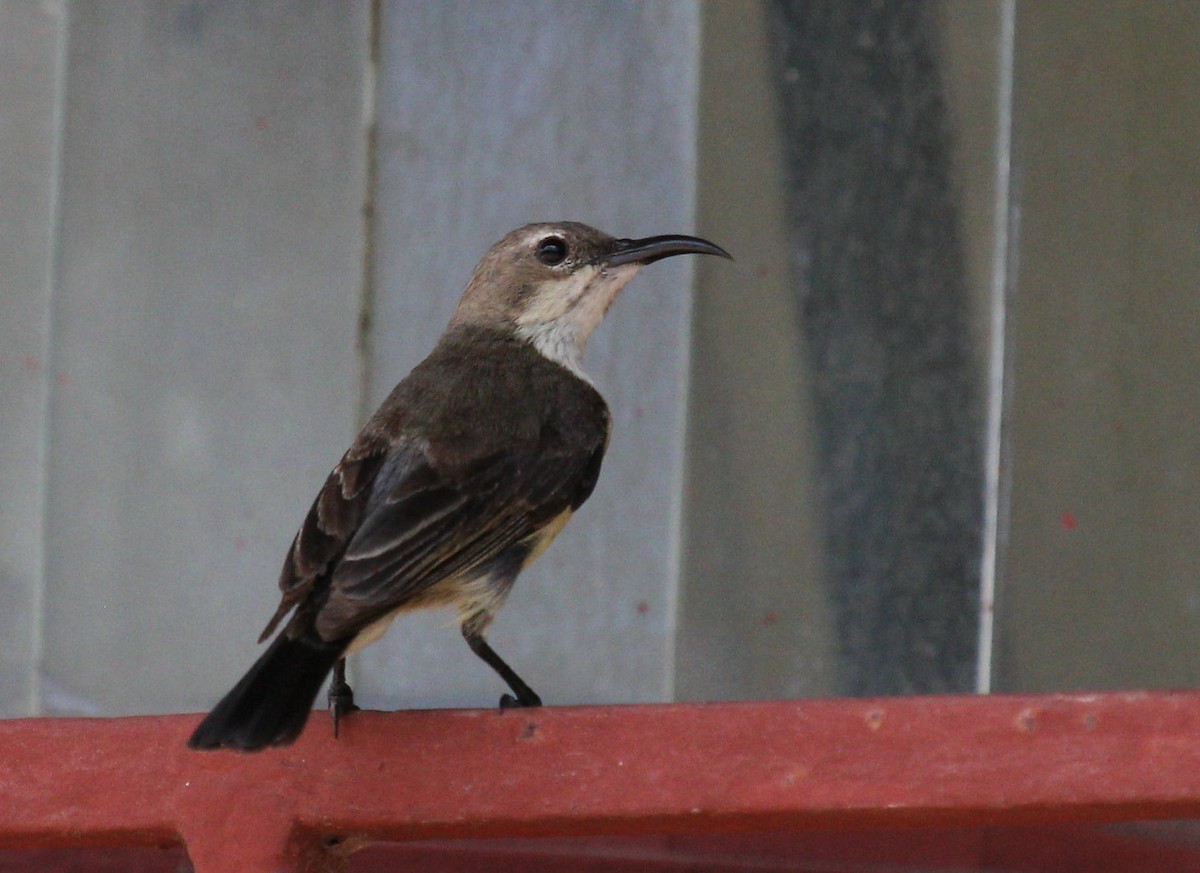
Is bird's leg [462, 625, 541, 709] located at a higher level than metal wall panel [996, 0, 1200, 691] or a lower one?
lower

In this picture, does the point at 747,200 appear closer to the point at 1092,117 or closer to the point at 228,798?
the point at 1092,117

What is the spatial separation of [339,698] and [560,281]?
5.82ft

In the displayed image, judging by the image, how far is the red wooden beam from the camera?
2.90 meters

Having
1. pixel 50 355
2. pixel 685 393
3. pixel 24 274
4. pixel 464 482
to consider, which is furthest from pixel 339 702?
pixel 24 274

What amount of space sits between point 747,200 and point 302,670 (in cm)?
279

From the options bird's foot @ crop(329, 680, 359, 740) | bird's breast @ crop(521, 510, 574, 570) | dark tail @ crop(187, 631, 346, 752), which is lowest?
bird's foot @ crop(329, 680, 359, 740)

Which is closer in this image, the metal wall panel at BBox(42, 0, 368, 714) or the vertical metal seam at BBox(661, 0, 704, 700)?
the vertical metal seam at BBox(661, 0, 704, 700)

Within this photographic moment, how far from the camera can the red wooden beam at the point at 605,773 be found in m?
2.90

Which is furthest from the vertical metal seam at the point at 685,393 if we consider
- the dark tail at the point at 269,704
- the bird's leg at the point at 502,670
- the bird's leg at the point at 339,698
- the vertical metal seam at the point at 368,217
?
the dark tail at the point at 269,704


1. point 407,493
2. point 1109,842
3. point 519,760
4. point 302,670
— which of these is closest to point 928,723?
point 519,760

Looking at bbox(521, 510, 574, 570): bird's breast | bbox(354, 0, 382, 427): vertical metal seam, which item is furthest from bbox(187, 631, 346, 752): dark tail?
bbox(354, 0, 382, 427): vertical metal seam

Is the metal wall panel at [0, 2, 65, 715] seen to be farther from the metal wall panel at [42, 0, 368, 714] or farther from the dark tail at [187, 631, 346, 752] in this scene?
the dark tail at [187, 631, 346, 752]

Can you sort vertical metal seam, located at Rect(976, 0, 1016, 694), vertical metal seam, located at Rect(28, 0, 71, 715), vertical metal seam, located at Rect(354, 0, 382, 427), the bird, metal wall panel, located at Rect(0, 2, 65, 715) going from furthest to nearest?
1. metal wall panel, located at Rect(0, 2, 65, 715)
2. vertical metal seam, located at Rect(28, 0, 71, 715)
3. vertical metal seam, located at Rect(354, 0, 382, 427)
4. vertical metal seam, located at Rect(976, 0, 1016, 694)
5. the bird

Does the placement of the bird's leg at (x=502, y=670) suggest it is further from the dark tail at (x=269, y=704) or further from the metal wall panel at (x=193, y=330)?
the metal wall panel at (x=193, y=330)
